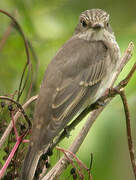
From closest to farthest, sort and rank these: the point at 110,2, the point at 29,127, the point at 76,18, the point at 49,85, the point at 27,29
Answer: the point at 29,127, the point at 49,85, the point at 27,29, the point at 76,18, the point at 110,2

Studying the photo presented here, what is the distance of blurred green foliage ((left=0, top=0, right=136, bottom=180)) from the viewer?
3695 mm

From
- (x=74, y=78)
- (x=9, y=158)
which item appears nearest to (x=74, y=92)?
(x=74, y=78)

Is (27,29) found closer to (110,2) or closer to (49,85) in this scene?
(49,85)

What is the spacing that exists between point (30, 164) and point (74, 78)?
3.57 ft

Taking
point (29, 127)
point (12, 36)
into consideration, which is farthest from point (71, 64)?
point (29, 127)

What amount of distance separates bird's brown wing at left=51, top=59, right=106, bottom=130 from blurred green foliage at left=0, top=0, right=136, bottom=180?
0.63ft

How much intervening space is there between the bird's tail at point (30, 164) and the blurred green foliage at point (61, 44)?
0.78 feet

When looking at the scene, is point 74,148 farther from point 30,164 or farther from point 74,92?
point 74,92

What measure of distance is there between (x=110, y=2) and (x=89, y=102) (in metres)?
2.42

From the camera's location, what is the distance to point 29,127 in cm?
297

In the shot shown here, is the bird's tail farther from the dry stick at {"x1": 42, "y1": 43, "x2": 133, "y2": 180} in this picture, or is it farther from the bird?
the dry stick at {"x1": 42, "y1": 43, "x2": 133, "y2": 180}

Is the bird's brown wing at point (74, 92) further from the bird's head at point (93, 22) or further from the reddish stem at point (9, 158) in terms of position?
the reddish stem at point (9, 158)

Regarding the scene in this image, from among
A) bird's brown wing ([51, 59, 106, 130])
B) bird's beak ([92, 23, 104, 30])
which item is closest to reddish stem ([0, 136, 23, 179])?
bird's brown wing ([51, 59, 106, 130])

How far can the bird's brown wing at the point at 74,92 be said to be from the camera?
11.9ft
